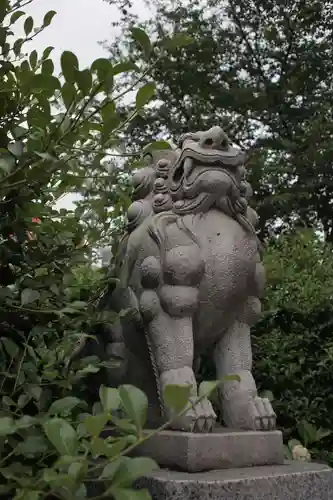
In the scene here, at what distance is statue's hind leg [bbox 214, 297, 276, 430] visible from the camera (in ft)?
6.28

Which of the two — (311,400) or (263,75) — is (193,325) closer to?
(311,400)

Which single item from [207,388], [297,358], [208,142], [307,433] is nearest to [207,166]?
[208,142]

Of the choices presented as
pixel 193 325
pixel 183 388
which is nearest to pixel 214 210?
pixel 193 325

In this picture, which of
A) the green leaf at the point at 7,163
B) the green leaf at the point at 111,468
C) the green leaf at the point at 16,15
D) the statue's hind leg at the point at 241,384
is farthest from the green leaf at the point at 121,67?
the statue's hind leg at the point at 241,384

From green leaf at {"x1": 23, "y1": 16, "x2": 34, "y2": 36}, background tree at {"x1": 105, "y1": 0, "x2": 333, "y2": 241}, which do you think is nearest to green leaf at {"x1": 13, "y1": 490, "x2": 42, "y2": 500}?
green leaf at {"x1": 23, "y1": 16, "x2": 34, "y2": 36}

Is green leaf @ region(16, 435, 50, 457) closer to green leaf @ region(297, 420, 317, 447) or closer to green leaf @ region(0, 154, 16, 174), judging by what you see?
green leaf @ region(0, 154, 16, 174)

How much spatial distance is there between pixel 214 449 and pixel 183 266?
20.9 inches

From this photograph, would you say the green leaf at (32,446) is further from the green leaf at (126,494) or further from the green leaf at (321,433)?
the green leaf at (321,433)

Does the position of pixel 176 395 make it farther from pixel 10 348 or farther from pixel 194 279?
pixel 194 279

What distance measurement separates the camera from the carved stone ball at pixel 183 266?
76.3 inches

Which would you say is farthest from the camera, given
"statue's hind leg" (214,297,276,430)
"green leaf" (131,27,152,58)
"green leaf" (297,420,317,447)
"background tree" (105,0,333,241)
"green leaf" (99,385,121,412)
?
"background tree" (105,0,333,241)

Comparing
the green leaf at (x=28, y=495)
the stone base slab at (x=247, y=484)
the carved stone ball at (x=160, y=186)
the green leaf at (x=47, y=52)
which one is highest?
the green leaf at (x=47, y=52)

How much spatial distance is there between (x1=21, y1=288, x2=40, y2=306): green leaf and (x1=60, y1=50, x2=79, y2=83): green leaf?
1.76 feet

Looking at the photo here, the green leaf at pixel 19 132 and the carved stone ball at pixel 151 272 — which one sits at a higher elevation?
the green leaf at pixel 19 132
